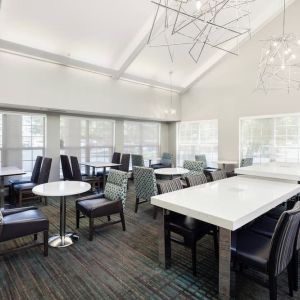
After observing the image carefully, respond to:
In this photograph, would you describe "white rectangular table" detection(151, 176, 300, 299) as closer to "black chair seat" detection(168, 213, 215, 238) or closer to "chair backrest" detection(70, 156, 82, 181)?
"black chair seat" detection(168, 213, 215, 238)

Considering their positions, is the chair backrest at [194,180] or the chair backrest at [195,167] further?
the chair backrest at [195,167]

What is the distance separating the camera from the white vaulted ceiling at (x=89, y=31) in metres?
4.09

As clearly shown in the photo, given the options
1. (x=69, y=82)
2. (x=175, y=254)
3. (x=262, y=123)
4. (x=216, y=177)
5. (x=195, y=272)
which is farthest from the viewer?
(x=262, y=123)

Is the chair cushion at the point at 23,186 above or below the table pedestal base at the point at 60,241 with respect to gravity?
above

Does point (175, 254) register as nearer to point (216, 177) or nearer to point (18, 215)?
point (216, 177)

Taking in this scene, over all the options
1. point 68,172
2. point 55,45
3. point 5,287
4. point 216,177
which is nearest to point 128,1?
point 55,45

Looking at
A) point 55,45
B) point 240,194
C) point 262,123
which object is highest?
point 55,45

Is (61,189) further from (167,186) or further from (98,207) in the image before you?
(167,186)

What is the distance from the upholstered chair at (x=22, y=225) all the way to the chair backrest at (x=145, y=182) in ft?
6.10

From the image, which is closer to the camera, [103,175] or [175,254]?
[175,254]

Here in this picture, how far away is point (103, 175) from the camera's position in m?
5.82

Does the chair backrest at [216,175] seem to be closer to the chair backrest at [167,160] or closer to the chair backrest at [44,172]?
the chair backrest at [44,172]

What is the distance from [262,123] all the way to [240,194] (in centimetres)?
478

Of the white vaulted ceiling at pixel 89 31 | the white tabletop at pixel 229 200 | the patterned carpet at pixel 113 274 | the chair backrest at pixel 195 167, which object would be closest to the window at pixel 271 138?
the chair backrest at pixel 195 167
